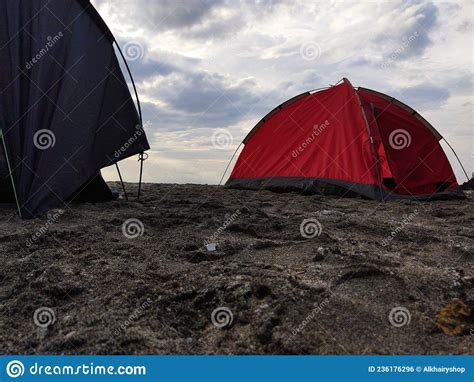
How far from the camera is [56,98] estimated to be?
4.63 metres

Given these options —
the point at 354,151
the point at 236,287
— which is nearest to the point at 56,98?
the point at 236,287

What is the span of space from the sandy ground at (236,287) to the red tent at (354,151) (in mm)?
2291

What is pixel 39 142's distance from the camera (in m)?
4.39

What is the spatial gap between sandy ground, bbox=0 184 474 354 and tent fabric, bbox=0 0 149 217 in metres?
0.53

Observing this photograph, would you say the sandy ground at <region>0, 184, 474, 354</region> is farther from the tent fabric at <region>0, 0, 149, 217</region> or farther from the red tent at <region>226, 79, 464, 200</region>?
the red tent at <region>226, 79, 464, 200</region>

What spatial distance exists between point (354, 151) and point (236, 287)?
14.5 ft

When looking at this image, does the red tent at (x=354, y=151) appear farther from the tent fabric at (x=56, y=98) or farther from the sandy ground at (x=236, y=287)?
the tent fabric at (x=56, y=98)

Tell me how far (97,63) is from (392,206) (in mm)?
3761

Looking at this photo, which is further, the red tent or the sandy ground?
the red tent

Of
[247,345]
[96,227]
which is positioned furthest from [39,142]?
[247,345]

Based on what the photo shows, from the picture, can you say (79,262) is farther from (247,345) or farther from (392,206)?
(392,206)

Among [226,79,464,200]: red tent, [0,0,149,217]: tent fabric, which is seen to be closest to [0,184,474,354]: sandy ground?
[0,0,149,217]: tent fabric

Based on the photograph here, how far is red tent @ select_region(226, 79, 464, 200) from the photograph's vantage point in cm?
629

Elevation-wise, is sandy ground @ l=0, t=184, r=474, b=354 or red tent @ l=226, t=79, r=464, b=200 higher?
red tent @ l=226, t=79, r=464, b=200
